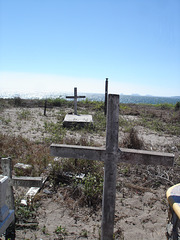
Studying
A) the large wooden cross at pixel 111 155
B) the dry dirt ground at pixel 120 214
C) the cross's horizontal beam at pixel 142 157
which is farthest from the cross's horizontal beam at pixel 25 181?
the cross's horizontal beam at pixel 142 157

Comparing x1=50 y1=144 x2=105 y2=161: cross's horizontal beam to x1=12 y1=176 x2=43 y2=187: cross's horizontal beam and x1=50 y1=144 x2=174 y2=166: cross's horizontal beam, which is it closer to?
x1=50 y1=144 x2=174 y2=166: cross's horizontal beam

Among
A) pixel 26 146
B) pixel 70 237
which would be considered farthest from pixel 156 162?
pixel 26 146

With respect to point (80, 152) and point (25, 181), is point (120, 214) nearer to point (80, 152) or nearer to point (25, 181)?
point (80, 152)

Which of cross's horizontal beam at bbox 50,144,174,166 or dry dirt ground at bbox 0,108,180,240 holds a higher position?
cross's horizontal beam at bbox 50,144,174,166

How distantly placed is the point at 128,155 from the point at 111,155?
178mm

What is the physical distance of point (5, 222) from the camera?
1.84 metres

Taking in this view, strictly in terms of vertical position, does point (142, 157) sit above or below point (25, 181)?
above

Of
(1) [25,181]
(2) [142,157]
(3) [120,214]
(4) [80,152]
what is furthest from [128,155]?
(3) [120,214]

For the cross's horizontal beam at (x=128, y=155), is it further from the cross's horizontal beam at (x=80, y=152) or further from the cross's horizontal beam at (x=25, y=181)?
the cross's horizontal beam at (x=25, y=181)

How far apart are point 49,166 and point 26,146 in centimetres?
158

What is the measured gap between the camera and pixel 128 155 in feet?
6.41

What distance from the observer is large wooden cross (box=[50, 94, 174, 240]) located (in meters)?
1.85

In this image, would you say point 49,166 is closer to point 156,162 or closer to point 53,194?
point 53,194

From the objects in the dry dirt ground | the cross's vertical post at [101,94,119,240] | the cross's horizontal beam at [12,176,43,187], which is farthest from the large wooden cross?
the dry dirt ground
